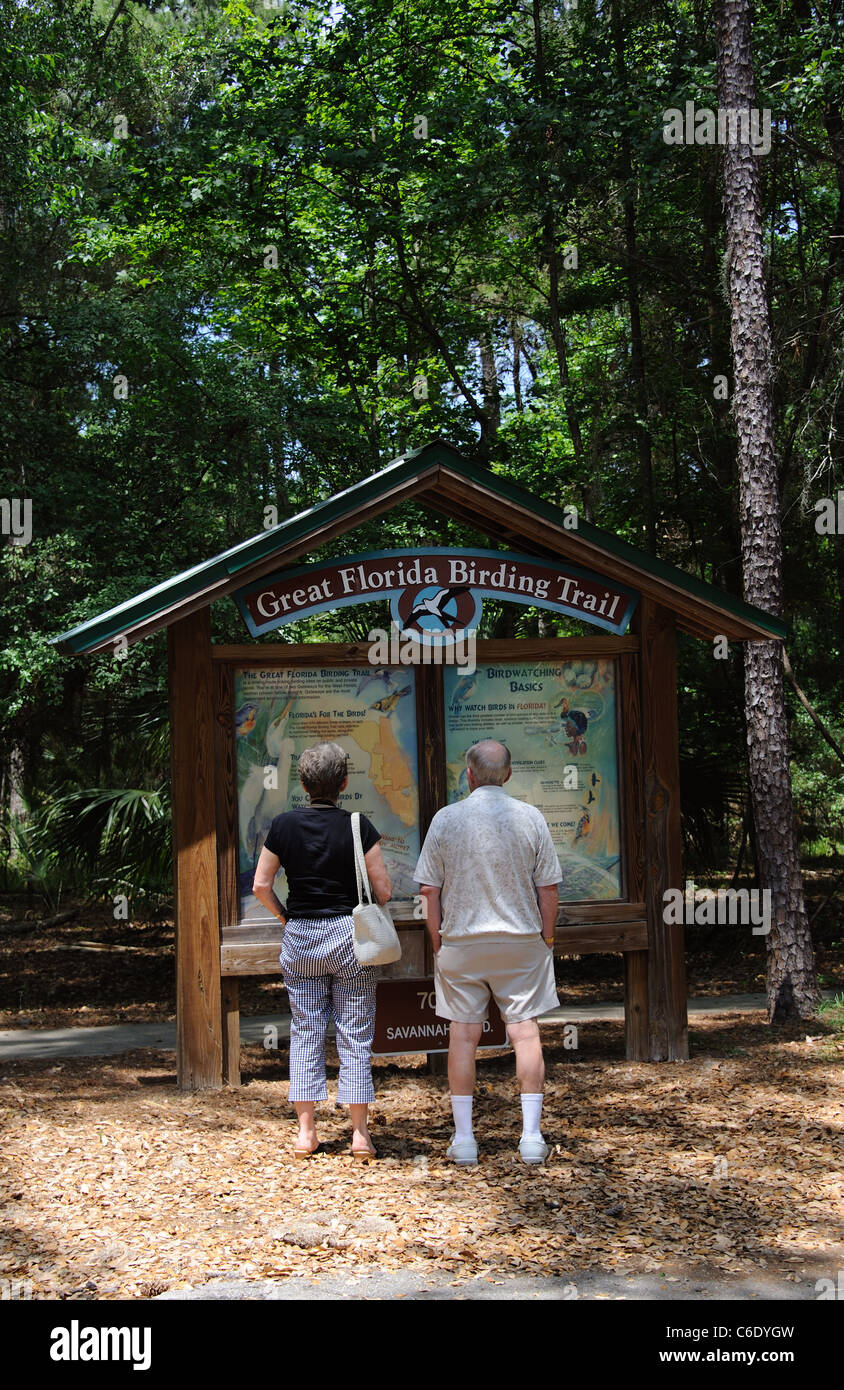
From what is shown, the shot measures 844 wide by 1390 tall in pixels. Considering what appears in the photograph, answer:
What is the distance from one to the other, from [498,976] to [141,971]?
26.0 feet

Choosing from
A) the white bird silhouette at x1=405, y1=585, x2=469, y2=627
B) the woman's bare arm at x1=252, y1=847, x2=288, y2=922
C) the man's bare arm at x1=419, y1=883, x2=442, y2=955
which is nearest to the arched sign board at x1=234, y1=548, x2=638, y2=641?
the white bird silhouette at x1=405, y1=585, x2=469, y2=627

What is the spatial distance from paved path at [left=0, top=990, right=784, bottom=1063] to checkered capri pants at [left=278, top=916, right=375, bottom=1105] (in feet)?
8.92

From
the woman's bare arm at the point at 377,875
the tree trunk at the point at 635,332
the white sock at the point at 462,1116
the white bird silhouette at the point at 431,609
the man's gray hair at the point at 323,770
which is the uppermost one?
the tree trunk at the point at 635,332

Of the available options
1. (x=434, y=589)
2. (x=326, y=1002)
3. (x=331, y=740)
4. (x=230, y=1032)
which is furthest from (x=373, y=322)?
(x=326, y=1002)

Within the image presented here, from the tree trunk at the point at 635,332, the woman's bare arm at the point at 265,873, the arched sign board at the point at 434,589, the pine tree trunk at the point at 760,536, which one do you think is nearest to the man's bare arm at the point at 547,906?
the woman's bare arm at the point at 265,873

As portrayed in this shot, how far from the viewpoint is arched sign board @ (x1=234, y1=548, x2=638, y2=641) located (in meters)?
7.11

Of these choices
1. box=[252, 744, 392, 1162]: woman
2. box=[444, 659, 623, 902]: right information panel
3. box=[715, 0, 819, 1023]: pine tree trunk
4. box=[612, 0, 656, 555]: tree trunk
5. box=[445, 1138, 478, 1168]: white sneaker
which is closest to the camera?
box=[445, 1138, 478, 1168]: white sneaker

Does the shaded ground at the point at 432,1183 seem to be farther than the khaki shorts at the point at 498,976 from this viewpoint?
No

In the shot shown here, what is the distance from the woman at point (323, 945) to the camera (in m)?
5.60

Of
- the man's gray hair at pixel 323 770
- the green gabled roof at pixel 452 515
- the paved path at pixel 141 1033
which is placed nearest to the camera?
the man's gray hair at pixel 323 770

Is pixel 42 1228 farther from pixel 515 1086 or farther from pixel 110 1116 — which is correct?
pixel 515 1086

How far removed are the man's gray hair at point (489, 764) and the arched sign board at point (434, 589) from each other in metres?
1.60

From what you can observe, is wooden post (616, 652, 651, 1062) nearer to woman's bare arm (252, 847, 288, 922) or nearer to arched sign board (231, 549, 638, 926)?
arched sign board (231, 549, 638, 926)

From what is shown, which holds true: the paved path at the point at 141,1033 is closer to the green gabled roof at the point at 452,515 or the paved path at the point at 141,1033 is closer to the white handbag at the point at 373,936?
the white handbag at the point at 373,936
